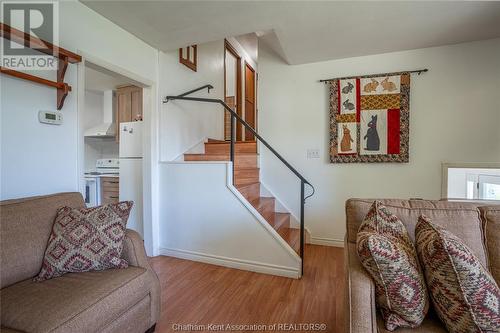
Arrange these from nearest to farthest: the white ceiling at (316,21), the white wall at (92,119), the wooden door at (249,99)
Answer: the white ceiling at (316,21) < the white wall at (92,119) < the wooden door at (249,99)

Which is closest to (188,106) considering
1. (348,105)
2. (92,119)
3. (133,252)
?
(348,105)

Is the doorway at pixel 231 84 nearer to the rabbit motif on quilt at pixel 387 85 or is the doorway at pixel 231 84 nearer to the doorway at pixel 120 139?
the doorway at pixel 120 139

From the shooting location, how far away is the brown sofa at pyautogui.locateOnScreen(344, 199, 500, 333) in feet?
2.99

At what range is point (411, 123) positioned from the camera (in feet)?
9.04

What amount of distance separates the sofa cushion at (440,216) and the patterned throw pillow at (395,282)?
31cm

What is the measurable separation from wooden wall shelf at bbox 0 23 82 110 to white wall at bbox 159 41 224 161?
108 cm

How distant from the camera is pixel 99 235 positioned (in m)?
1.36

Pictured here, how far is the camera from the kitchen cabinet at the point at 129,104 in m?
3.69

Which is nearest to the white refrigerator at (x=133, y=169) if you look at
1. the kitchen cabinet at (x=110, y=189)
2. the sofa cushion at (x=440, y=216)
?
the kitchen cabinet at (x=110, y=189)

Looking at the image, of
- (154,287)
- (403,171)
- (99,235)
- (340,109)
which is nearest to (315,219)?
(403,171)

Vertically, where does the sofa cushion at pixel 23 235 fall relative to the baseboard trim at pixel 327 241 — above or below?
above

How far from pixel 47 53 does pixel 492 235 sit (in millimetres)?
2779

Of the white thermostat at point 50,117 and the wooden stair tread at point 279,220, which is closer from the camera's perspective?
the white thermostat at point 50,117

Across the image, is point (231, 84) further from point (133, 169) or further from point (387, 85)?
point (387, 85)
